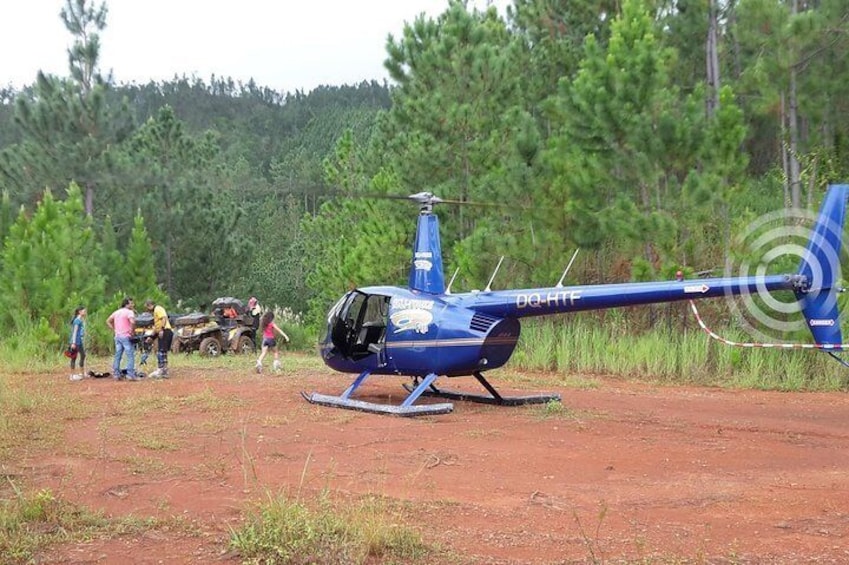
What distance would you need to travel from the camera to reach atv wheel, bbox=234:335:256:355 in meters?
21.6

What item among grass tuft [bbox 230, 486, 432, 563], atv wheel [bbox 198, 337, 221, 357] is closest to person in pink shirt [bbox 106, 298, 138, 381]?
atv wheel [bbox 198, 337, 221, 357]

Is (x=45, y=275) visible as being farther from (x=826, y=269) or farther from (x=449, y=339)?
(x=826, y=269)

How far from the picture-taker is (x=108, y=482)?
6.84 m

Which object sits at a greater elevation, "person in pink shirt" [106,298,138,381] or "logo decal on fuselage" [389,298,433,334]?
"logo decal on fuselage" [389,298,433,334]

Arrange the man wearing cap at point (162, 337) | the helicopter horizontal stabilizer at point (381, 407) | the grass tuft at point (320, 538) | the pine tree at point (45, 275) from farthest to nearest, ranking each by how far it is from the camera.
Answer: the pine tree at point (45, 275), the man wearing cap at point (162, 337), the helicopter horizontal stabilizer at point (381, 407), the grass tuft at point (320, 538)

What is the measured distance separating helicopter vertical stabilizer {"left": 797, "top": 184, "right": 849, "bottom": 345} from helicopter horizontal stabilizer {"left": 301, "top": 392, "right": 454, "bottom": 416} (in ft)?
14.2

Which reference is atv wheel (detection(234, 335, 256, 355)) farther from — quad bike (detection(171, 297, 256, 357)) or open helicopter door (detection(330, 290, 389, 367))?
open helicopter door (detection(330, 290, 389, 367))

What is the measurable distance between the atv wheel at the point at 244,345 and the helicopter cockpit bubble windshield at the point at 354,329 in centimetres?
1049

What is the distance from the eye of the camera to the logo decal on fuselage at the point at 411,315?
35.6 ft

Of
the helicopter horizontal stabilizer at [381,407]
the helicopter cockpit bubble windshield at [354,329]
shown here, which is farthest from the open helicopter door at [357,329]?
the helicopter horizontal stabilizer at [381,407]

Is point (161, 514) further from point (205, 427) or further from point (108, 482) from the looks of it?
point (205, 427)

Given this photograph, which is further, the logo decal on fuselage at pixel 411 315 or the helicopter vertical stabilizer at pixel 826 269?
the logo decal on fuselage at pixel 411 315

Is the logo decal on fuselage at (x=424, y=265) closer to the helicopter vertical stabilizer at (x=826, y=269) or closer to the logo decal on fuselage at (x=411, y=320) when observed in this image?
the logo decal on fuselage at (x=411, y=320)

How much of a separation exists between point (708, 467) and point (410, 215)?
16134mm
